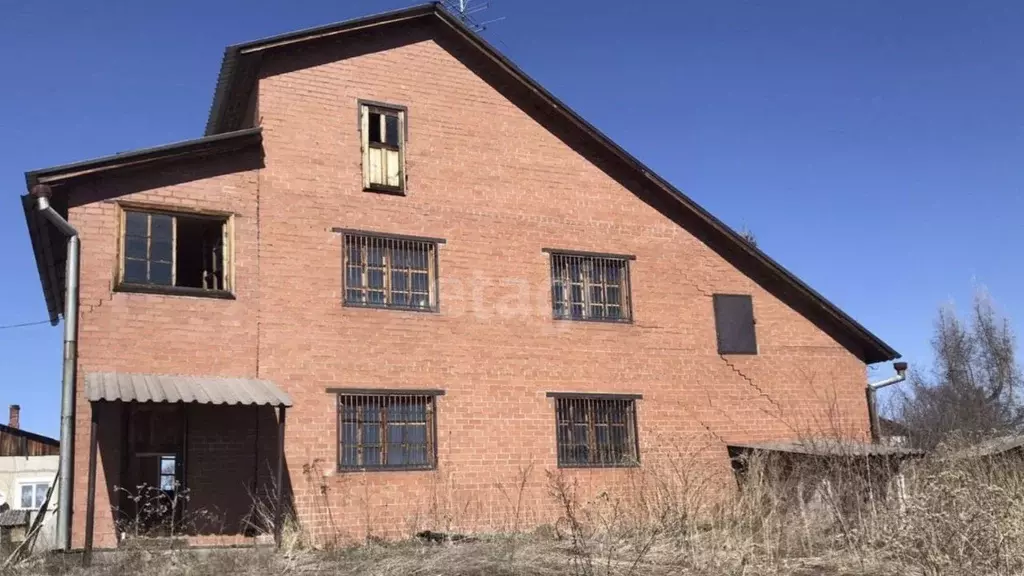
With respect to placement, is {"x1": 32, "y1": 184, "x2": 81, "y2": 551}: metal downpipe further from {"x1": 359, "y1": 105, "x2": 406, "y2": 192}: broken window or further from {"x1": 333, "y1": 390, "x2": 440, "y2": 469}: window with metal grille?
{"x1": 359, "y1": 105, "x2": 406, "y2": 192}: broken window

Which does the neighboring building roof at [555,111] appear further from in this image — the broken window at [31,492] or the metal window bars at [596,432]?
the broken window at [31,492]

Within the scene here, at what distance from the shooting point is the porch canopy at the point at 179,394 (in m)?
12.8

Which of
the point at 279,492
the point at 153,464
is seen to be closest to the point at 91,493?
the point at 153,464

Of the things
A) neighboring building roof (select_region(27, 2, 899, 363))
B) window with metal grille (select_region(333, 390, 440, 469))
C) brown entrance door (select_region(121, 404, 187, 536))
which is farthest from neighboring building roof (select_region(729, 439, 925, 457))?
brown entrance door (select_region(121, 404, 187, 536))

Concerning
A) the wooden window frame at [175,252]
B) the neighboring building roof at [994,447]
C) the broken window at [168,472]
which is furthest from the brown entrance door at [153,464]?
the neighboring building roof at [994,447]

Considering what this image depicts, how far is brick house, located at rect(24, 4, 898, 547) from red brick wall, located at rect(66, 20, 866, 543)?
0.13ft

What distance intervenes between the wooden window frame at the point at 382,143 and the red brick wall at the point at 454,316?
152 millimetres

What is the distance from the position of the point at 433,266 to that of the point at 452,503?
405 centimetres

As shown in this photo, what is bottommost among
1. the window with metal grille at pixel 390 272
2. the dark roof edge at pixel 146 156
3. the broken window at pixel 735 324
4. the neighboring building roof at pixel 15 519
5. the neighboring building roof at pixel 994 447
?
the neighboring building roof at pixel 15 519

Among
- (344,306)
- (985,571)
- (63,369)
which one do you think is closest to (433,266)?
(344,306)

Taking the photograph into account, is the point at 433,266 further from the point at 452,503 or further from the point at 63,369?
the point at 63,369

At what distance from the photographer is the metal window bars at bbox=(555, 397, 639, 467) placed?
1736cm

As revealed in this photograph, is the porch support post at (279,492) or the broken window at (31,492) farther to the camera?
the broken window at (31,492)

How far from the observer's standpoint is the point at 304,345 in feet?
50.7
